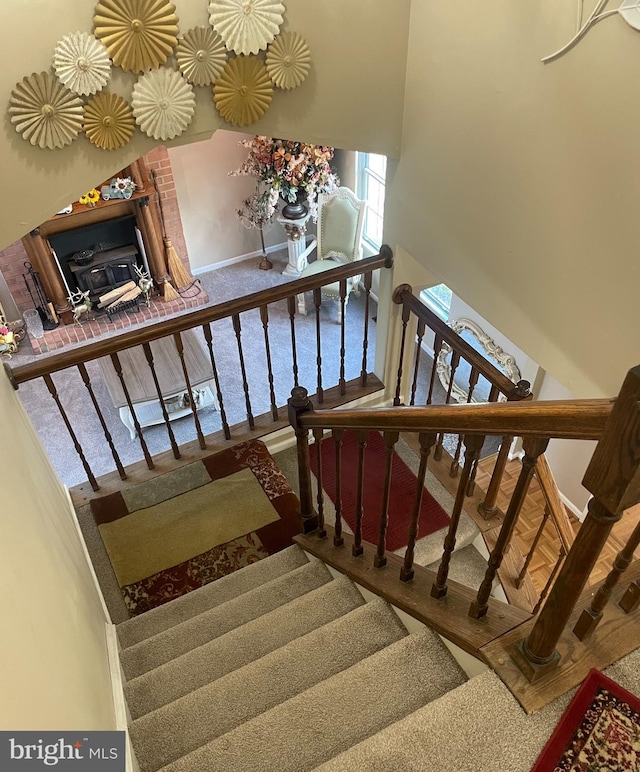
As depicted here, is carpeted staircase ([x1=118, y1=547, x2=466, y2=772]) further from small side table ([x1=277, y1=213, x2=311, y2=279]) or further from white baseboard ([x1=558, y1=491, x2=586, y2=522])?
small side table ([x1=277, y1=213, x2=311, y2=279])

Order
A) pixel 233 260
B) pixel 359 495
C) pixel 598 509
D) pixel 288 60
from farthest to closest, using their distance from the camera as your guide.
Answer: pixel 233 260, pixel 288 60, pixel 359 495, pixel 598 509

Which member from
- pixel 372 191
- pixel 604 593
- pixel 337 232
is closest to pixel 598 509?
pixel 604 593

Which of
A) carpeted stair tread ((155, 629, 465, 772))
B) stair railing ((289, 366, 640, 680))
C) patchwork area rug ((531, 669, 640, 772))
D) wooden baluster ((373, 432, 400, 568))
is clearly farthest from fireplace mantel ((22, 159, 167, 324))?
patchwork area rug ((531, 669, 640, 772))

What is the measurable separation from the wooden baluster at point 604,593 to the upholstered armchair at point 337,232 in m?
4.54

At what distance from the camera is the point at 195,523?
2.90 metres

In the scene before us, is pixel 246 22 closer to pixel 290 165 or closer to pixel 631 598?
pixel 631 598

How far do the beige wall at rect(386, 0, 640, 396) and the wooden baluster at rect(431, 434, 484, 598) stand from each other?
3.03ft

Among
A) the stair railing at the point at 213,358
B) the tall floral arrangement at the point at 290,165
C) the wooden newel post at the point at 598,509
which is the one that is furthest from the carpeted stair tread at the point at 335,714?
the tall floral arrangement at the point at 290,165

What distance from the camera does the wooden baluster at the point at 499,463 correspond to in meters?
2.06

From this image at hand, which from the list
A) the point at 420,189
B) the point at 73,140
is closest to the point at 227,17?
the point at 73,140

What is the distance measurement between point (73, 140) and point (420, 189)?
58.9 inches

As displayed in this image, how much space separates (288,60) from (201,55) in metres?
0.35

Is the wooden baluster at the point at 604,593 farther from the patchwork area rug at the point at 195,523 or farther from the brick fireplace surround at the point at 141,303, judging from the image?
the brick fireplace surround at the point at 141,303

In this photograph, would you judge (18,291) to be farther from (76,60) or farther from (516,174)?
(516,174)
